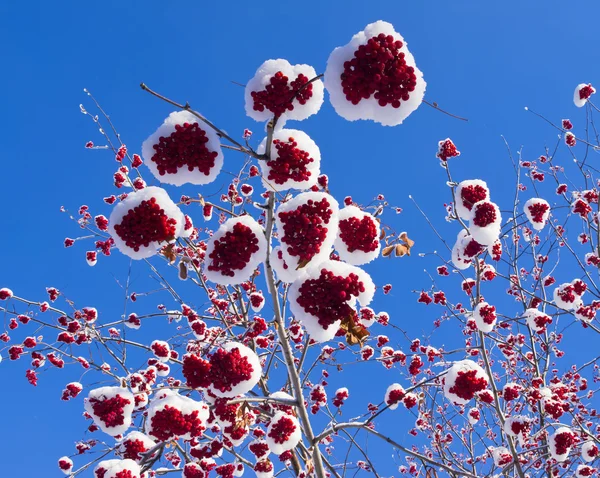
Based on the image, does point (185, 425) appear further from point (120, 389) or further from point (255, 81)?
point (255, 81)

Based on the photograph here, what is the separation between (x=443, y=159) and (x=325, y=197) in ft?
9.85

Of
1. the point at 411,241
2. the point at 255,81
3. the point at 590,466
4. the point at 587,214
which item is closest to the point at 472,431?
the point at 590,466

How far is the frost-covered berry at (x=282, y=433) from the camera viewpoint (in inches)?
163

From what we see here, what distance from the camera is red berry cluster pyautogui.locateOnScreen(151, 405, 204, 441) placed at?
3.55 metres

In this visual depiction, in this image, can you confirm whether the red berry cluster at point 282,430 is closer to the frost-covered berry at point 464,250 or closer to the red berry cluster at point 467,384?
the red berry cluster at point 467,384

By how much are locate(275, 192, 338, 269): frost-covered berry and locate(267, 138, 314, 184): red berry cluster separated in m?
0.16

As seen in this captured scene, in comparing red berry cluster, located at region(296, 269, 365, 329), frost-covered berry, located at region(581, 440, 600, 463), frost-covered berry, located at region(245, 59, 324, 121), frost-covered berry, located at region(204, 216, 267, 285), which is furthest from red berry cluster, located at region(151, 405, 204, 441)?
frost-covered berry, located at region(581, 440, 600, 463)

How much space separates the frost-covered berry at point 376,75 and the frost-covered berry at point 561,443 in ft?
14.4

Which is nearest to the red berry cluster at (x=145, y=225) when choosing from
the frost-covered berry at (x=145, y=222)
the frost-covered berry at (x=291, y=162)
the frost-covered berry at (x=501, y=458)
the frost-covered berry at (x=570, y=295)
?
the frost-covered berry at (x=145, y=222)

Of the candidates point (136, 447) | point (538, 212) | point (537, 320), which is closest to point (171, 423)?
point (136, 447)

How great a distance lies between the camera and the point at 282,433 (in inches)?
163

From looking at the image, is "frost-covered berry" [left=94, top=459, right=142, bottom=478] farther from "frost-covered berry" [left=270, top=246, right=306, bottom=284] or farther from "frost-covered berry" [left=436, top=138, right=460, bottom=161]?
"frost-covered berry" [left=436, top=138, right=460, bottom=161]

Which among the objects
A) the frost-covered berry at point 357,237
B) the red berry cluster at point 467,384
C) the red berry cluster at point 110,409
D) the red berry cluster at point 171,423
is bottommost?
the red berry cluster at point 171,423

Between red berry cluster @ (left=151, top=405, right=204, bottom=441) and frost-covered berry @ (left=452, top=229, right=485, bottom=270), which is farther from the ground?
frost-covered berry @ (left=452, top=229, right=485, bottom=270)
